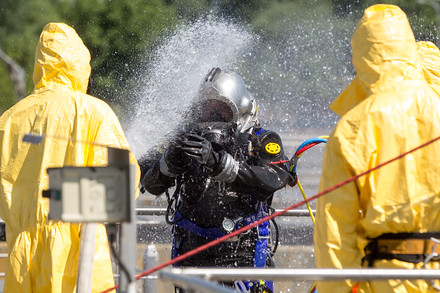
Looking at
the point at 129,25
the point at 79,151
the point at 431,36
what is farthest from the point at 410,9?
the point at 79,151

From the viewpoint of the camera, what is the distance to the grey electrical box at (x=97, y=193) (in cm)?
259

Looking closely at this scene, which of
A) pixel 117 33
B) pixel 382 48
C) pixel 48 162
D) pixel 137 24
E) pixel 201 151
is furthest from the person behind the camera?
pixel 117 33

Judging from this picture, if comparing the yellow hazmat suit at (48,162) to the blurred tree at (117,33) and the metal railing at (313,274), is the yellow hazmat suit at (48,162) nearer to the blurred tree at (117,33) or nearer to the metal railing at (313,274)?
the metal railing at (313,274)

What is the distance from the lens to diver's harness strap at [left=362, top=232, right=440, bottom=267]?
3.37 metres

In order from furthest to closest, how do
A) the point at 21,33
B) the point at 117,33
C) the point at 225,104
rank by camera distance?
the point at 21,33 → the point at 117,33 → the point at 225,104

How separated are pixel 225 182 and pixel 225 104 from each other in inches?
19.2

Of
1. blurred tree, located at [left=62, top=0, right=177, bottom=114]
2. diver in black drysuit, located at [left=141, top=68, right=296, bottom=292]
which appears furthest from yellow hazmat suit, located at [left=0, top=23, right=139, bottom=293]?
blurred tree, located at [left=62, top=0, right=177, bottom=114]

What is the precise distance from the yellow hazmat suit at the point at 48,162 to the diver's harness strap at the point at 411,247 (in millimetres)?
1581

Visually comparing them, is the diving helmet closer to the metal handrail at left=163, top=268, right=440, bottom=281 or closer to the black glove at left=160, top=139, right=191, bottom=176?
the black glove at left=160, top=139, right=191, bottom=176

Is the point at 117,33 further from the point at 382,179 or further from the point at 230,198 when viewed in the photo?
the point at 382,179

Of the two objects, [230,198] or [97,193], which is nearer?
[97,193]

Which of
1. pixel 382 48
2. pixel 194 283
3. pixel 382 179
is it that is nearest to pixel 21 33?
pixel 382 48

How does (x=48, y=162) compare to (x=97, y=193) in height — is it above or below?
below

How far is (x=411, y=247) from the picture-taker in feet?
11.1
